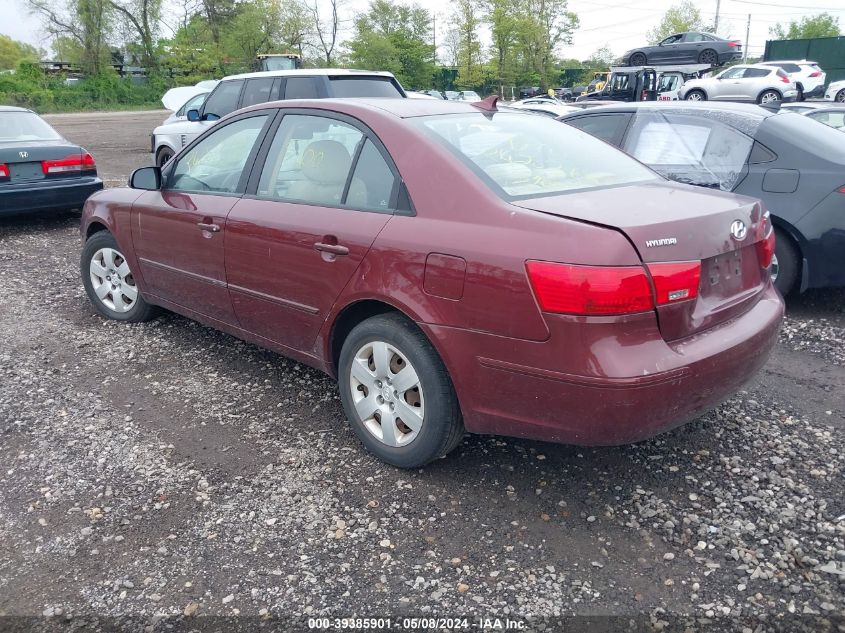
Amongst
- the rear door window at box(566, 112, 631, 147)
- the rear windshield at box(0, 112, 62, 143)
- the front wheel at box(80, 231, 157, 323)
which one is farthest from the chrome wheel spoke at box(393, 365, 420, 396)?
the rear windshield at box(0, 112, 62, 143)

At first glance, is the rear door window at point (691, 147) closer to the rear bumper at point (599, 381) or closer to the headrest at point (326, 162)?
the rear bumper at point (599, 381)

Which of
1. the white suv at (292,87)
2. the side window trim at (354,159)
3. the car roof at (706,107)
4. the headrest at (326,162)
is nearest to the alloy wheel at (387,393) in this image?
the side window trim at (354,159)

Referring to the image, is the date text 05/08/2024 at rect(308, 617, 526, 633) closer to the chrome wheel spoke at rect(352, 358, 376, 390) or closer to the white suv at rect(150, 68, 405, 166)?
the chrome wheel spoke at rect(352, 358, 376, 390)

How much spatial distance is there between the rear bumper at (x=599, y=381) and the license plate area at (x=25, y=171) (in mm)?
7302

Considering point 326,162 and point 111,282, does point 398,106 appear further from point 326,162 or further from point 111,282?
point 111,282

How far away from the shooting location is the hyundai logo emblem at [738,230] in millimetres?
2909

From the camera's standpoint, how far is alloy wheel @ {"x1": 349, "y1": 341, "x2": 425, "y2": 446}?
3135 mm

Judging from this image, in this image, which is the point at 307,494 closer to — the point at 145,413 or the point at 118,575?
the point at 118,575

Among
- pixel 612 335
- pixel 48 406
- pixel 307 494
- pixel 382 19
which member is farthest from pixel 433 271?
pixel 382 19

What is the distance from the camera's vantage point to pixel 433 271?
2895 mm

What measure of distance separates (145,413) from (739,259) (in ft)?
10.2

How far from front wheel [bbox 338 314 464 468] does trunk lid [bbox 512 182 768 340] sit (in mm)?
763

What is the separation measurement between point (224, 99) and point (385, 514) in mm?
8590

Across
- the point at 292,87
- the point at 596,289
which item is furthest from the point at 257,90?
the point at 596,289
